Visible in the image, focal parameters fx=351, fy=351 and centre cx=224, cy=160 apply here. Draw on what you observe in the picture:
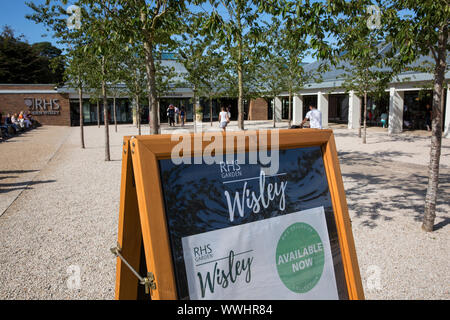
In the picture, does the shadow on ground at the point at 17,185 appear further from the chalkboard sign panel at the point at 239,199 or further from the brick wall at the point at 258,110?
the brick wall at the point at 258,110

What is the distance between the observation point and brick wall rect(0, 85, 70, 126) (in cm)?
3284

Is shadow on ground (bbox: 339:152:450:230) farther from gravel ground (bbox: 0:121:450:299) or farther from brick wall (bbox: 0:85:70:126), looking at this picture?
brick wall (bbox: 0:85:70:126)

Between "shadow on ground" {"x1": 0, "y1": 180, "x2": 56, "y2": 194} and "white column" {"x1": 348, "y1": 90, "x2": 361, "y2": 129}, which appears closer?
"shadow on ground" {"x1": 0, "y1": 180, "x2": 56, "y2": 194}

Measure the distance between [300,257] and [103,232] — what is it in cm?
398

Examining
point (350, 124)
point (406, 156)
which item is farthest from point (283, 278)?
point (350, 124)

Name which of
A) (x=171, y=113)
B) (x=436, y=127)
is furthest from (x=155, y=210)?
(x=171, y=113)

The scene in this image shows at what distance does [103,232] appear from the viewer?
17.4 feet

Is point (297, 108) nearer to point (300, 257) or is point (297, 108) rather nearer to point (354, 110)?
point (354, 110)

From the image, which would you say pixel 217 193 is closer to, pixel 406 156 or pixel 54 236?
pixel 54 236

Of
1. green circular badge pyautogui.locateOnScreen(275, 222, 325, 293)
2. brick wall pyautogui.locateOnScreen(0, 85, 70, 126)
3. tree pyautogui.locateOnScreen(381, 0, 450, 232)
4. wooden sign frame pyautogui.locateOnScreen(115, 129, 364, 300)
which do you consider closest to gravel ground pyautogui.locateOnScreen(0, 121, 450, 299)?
tree pyautogui.locateOnScreen(381, 0, 450, 232)

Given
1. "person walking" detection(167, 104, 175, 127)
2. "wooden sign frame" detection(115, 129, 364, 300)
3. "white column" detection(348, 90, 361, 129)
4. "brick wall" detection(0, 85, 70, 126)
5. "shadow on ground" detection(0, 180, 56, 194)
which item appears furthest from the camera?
"brick wall" detection(0, 85, 70, 126)

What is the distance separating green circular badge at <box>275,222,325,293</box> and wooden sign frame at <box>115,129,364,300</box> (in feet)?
0.64

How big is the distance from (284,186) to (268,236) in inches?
12.7
